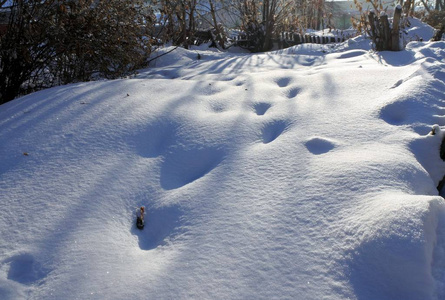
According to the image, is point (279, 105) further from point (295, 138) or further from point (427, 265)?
point (427, 265)

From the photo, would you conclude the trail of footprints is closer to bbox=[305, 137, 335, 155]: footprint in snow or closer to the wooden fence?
bbox=[305, 137, 335, 155]: footprint in snow

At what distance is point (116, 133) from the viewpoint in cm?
192

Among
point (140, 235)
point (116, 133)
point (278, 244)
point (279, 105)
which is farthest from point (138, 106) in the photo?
point (278, 244)

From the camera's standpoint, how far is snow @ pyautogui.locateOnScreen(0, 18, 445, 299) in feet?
3.47

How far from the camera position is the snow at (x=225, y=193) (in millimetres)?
1059

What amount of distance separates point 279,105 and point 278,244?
1271mm

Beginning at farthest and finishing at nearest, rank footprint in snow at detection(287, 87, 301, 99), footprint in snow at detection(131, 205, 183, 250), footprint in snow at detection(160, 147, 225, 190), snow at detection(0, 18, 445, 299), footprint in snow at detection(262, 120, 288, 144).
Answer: footprint in snow at detection(287, 87, 301, 99) → footprint in snow at detection(262, 120, 288, 144) → footprint in snow at detection(160, 147, 225, 190) → footprint in snow at detection(131, 205, 183, 250) → snow at detection(0, 18, 445, 299)

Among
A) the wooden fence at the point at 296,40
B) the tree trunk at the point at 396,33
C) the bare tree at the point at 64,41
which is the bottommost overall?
the wooden fence at the point at 296,40

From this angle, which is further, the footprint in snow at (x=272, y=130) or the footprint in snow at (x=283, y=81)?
the footprint in snow at (x=283, y=81)

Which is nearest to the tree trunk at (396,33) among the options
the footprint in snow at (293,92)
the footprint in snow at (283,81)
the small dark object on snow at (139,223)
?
the footprint in snow at (283,81)

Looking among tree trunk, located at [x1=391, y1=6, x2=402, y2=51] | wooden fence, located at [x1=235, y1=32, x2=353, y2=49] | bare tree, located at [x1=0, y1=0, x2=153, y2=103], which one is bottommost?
wooden fence, located at [x1=235, y1=32, x2=353, y2=49]

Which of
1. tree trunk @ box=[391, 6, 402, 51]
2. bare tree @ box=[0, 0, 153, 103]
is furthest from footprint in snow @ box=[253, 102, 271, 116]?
Result: tree trunk @ box=[391, 6, 402, 51]

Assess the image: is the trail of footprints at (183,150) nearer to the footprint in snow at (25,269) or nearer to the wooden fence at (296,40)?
the footprint in snow at (25,269)

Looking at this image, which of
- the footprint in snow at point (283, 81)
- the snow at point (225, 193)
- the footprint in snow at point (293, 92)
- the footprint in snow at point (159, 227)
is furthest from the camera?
the footprint in snow at point (283, 81)
